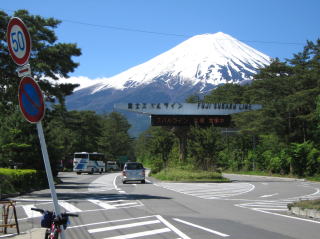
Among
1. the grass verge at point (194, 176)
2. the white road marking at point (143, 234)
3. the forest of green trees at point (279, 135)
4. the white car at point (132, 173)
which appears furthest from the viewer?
the forest of green trees at point (279, 135)

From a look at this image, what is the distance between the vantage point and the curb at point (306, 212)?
1283cm

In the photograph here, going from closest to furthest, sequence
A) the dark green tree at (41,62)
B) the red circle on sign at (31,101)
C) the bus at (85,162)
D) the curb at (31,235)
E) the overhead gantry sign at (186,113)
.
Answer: the red circle on sign at (31,101)
the curb at (31,235)
the dark green tree at (41,62)
the overhead gantry sign at (186,113)
the bus at (85,162)

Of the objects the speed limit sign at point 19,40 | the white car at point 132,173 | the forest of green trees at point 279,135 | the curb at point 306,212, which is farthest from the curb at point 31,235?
the forest of green trees at point 279,135

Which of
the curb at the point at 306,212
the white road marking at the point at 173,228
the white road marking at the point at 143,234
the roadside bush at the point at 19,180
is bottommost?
the white road marking at the point at 143,234

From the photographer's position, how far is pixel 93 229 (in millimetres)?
10297

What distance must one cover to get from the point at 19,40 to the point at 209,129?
120ft

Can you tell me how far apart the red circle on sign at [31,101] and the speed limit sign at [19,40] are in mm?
240

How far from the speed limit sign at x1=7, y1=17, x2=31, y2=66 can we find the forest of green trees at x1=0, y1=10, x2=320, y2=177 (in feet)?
47.4

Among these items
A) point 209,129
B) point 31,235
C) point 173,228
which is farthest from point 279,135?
point 31,235

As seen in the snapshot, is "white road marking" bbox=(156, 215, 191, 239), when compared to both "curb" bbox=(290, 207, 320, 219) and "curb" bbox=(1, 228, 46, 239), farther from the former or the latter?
"curb" bbox=(290, 207, 320, 219)

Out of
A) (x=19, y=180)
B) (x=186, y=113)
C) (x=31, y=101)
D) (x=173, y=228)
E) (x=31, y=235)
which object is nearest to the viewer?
(x=31, y=101)

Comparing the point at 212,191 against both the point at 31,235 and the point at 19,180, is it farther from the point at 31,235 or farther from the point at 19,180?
the point at 31,235

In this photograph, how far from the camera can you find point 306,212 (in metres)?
13.4

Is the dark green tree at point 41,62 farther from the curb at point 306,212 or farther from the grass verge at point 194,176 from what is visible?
the grass verge at point 194,176
